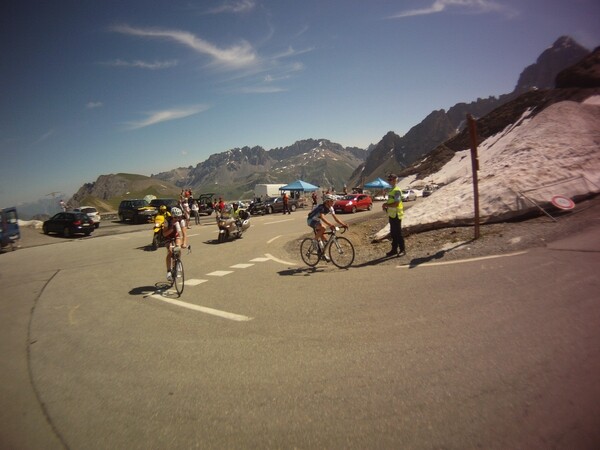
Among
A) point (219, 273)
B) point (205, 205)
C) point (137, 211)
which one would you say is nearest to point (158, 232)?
point (219, 273)

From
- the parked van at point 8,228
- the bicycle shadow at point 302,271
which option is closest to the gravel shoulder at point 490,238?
the bicycle shadow at point 302,271

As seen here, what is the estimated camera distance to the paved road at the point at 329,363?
2686 mm

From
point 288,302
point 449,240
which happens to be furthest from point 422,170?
point 288,302

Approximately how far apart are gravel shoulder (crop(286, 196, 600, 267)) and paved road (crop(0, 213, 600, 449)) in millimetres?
851

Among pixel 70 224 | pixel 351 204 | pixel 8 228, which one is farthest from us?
pixel 351 204

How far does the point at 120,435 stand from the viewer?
292cm

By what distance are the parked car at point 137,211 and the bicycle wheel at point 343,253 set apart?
27868 mm

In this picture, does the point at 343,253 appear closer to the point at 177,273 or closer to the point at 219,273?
the point at 219,273

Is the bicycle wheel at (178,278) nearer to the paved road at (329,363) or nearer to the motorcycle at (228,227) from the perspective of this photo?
the paved road at (329,363)

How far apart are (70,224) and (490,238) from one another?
26.7m

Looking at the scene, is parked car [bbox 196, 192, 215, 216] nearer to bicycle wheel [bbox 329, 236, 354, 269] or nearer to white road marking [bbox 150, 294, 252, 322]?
bicycle wheel [bbox 329, 236, 354, 269]

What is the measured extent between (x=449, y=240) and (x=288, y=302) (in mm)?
6072

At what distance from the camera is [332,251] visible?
894cm

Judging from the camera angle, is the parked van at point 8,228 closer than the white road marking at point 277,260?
No
